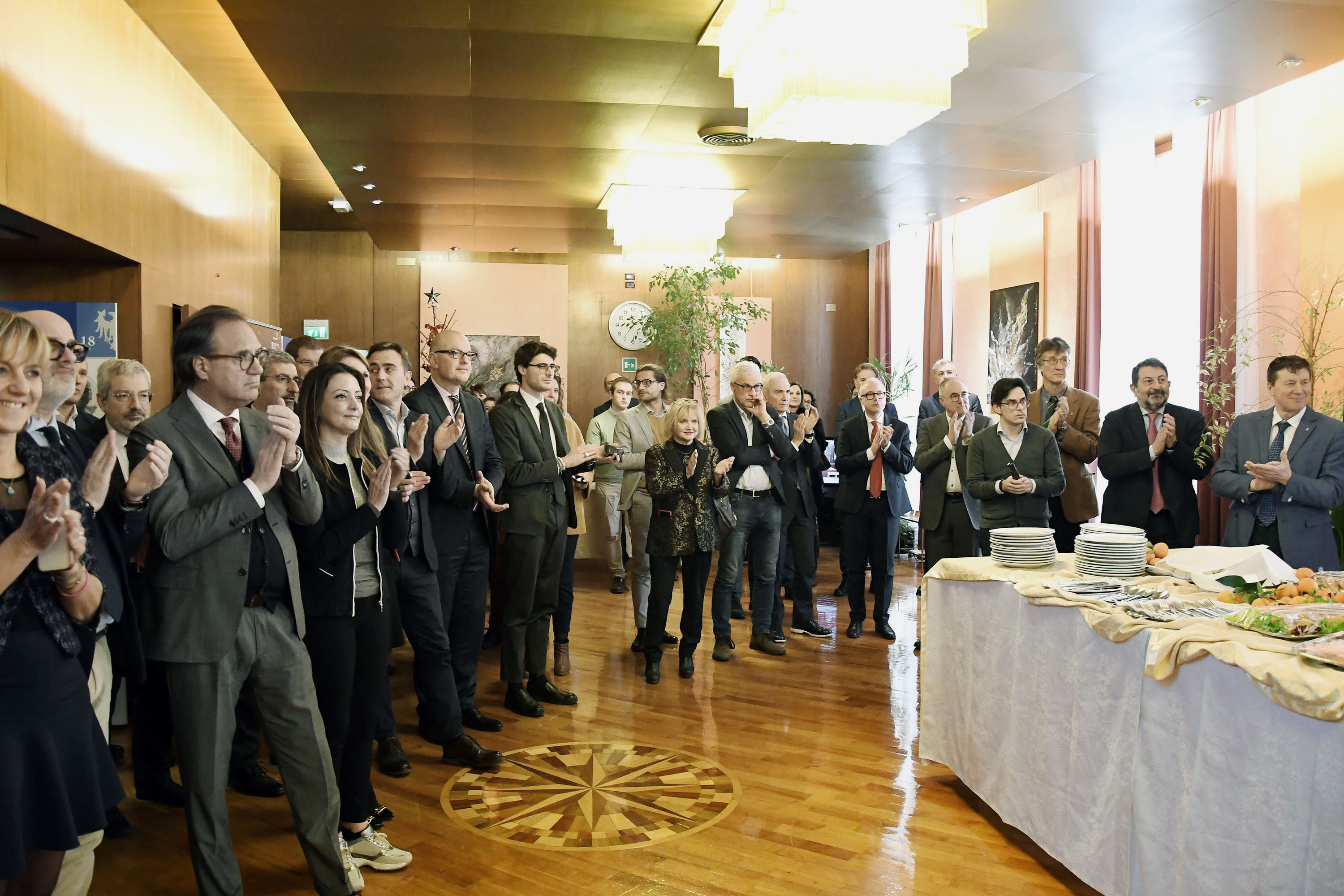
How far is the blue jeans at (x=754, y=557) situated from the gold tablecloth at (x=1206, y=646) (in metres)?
2.42

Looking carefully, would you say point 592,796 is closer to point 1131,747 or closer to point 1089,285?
point 1131,747

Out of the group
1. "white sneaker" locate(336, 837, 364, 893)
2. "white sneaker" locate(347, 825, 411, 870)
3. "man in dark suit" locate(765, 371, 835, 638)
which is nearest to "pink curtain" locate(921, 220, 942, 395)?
"man in dark suit" locate(765, 371, 835, 638)

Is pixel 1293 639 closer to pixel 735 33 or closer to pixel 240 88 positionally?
pixel 735 33

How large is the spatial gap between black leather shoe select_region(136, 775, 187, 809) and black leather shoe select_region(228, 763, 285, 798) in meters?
0.19

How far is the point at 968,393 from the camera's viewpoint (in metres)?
6.03

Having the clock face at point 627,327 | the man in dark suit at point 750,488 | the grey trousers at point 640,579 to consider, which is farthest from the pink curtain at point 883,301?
the grey trousers at point 640,579

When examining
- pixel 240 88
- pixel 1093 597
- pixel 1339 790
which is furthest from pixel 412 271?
pixel 1339 790

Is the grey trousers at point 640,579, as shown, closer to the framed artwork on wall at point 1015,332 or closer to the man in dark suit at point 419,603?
the man in dark suit at point 419,603

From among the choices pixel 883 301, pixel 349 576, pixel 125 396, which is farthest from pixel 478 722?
pixel 883 301

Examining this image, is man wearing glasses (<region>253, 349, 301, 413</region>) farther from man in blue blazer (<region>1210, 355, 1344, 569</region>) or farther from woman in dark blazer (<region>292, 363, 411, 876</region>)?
man in blue blazer (<region>1210, 355, 1344, 569</region>)

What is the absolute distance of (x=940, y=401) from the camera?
6.52 meters

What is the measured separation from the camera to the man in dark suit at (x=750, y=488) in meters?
5.83

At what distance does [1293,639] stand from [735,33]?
3.25 m

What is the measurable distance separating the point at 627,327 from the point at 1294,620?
31.0 feet
